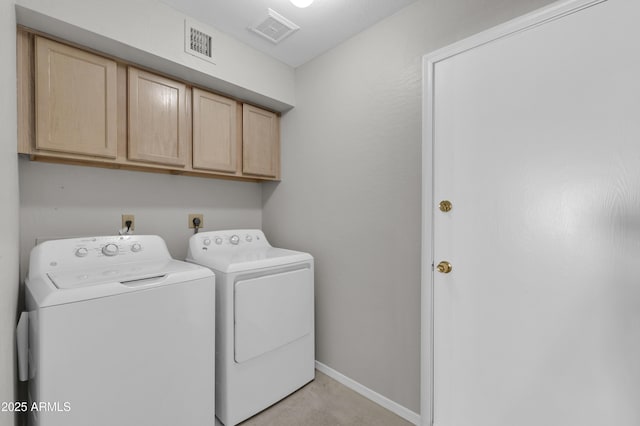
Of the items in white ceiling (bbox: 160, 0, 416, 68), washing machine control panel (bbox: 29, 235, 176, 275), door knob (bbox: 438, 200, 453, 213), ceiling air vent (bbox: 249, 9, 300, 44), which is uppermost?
white ceiling (bbox: 160, 0, 416, 68)

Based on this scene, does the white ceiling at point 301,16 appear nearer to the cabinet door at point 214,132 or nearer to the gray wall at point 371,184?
the gray wall at point 371,184

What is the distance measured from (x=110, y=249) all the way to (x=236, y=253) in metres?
0.73

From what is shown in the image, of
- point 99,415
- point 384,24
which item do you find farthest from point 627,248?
point 99,415

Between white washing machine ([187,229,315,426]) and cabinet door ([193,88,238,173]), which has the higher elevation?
cabinet door ([193,88,238,173])

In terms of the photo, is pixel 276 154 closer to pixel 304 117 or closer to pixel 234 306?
pixel 304 117

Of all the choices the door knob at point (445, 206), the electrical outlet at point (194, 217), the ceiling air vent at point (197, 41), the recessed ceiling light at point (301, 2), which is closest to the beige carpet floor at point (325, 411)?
the door knob at point (445, 206)

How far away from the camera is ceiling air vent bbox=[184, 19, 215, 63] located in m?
1.67

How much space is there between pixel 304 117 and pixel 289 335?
1.66 meters

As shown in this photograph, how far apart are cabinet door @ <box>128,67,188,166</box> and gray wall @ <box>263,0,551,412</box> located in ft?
2.88

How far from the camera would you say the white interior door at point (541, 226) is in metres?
0.99

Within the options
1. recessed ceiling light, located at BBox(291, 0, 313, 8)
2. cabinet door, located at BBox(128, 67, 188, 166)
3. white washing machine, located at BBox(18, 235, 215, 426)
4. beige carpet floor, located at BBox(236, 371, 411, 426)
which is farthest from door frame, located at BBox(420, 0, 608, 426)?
cabinet door, located at BBox(128, 67, 188, 166)

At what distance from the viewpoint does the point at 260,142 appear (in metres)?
2.28

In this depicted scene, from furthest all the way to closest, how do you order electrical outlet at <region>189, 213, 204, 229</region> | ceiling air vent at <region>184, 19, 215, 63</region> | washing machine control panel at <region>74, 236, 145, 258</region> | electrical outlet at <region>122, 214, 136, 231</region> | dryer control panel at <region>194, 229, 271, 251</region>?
1. electrical outlet at <region>189, 213, 204, 229</region>
2. dryer control panel at <region>194, 229, 271, 251</region>
3. electrical outlet at <region>122, 214, 136, 231</region>
4. ceiling air vent at <region>184, 19, 215, 63</region>
5. washing machine control panel at <region>74, 236, 145, 258</region>

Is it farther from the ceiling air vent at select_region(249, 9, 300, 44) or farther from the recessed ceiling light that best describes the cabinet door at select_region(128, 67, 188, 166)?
the recessed ceiling light
